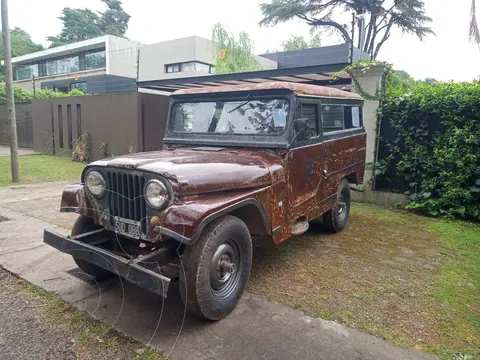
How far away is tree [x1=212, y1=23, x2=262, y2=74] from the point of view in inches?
710

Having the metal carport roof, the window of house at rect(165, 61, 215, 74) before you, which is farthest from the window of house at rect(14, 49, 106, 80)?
the metal carport roof

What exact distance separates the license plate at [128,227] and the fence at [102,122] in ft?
27.4

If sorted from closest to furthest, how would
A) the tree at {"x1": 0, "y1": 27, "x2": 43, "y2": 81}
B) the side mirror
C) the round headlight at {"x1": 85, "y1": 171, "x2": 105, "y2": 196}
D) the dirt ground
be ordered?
1. the dirt ground
2. the round headlight at {"x1": 85, "y1": 171, "x2": 105, "y2": 196}
3. the side mirror
4. the tree at {"x1": 0, "y1": 27, "x2": 43, "y2": 81}

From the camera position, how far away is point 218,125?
4.14 m

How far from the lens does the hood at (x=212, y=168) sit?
2.82 m

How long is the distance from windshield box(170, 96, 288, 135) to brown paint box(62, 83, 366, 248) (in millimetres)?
194

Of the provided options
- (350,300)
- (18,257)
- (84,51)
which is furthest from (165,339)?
(84,51)

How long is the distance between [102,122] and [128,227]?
10.3m

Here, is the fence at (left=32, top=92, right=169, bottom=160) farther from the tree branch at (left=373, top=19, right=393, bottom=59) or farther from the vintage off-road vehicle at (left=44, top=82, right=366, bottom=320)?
the tree branch at (left=373, top=19, right=393, bottom=59)

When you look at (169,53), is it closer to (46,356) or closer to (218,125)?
(218,125)

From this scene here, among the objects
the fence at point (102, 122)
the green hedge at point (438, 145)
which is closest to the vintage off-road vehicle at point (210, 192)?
the green hedge at point (438, 145)

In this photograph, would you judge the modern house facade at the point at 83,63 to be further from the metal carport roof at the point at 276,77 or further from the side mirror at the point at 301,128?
the side mirror at the point at 301,128

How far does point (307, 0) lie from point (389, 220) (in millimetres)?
21341

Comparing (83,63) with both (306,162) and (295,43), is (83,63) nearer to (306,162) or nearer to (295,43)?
(295,43)
